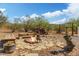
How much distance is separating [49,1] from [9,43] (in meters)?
0.55

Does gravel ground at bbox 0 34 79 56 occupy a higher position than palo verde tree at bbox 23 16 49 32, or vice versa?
palo verde tree at bbox 23 16 49 32

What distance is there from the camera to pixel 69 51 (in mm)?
1683

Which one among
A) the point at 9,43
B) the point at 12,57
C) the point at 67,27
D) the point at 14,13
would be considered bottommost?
the point at 12,57

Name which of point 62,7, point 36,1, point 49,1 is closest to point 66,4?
point 62,7

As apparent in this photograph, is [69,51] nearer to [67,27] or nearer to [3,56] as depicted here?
[67,27]

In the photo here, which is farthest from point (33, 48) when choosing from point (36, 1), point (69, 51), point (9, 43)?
point (36, 1)

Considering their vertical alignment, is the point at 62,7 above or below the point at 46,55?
above

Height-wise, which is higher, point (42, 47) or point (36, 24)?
point (36, 24)

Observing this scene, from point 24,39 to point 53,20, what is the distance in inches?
13.0

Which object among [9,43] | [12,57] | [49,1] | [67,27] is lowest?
[12,57]

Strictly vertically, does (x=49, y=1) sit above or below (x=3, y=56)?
above

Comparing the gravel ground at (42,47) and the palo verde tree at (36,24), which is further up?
the palo verde tree at (36,24)

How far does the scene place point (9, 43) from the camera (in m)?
1.67

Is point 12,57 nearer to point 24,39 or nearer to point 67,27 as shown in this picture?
point 24,39
